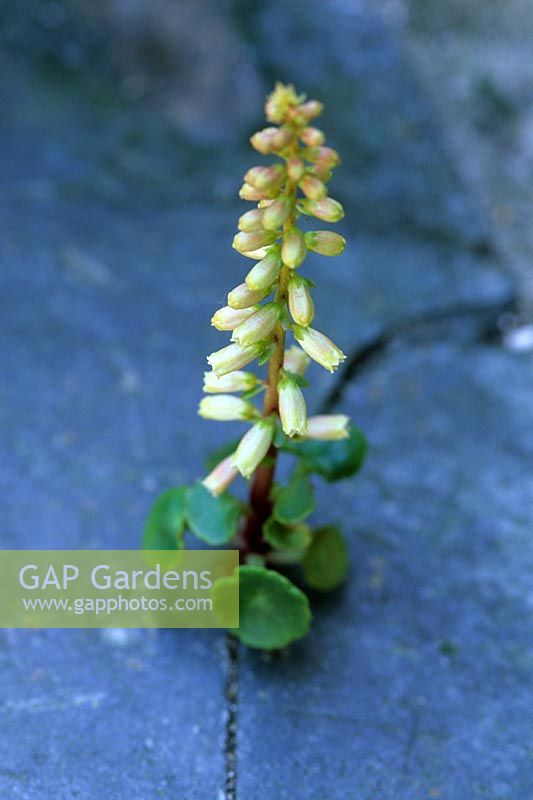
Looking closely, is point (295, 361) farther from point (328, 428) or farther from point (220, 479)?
point (220, 479)

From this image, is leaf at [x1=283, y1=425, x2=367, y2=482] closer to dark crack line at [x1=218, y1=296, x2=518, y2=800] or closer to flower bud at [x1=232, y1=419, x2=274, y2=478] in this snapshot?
flower bud at [x1=232, y1=419, x2=274, y2=478]

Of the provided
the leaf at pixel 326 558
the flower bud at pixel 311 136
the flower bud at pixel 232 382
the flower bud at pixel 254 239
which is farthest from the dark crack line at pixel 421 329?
the flower bud at pixel 311 136

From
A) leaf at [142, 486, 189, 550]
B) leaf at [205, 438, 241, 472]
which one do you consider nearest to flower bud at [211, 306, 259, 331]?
leaf at [205, 438, 241, 472]

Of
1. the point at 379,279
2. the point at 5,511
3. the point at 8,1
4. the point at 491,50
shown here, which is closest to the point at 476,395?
the point at 379,279

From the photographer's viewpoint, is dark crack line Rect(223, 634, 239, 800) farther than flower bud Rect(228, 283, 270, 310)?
Yes

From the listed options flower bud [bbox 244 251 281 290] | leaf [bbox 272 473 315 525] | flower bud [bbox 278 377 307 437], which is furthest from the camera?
leaf [bbox 272 473 315 525]

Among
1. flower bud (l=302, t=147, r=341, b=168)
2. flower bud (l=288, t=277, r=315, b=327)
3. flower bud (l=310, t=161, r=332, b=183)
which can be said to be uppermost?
flower bud (l=302, t=147, r=341, b=168)

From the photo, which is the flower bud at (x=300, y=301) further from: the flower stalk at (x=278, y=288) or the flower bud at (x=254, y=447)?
the flower bud at (x=254, y=447)
